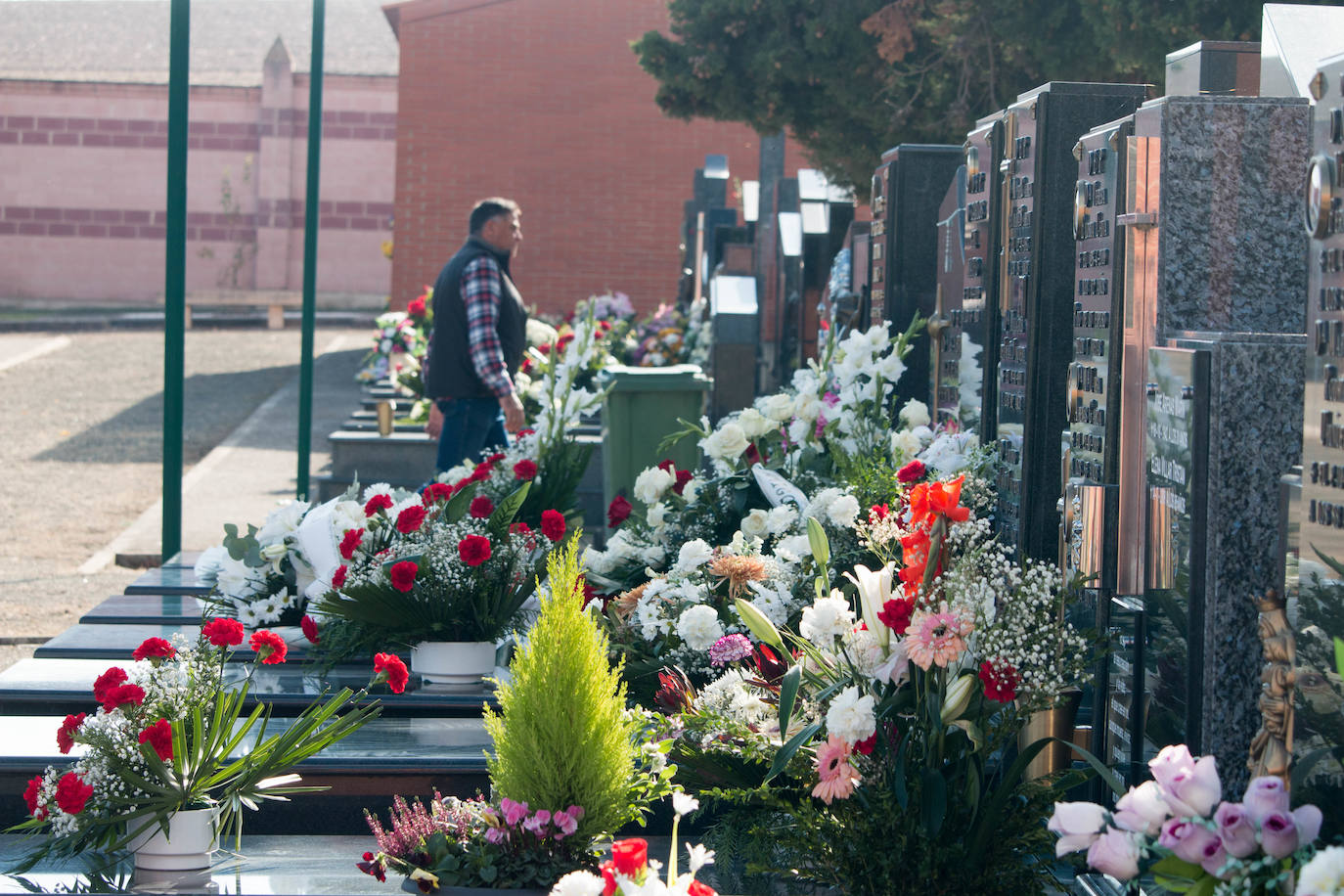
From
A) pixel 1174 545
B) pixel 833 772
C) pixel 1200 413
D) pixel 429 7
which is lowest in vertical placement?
pixel 833 772

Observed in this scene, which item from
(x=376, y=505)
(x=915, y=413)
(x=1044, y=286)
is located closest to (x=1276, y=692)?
(x=1044, y=286)

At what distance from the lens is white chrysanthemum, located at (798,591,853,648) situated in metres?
2.79

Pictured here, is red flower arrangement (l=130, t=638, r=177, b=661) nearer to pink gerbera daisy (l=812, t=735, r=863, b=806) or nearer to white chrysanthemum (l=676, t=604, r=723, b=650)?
white chrysanthemum (l=676, t=604, r=723, b=650)

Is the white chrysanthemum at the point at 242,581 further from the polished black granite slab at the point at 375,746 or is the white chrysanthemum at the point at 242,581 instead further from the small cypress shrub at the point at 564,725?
the small cypress shrub at the point at 564,725

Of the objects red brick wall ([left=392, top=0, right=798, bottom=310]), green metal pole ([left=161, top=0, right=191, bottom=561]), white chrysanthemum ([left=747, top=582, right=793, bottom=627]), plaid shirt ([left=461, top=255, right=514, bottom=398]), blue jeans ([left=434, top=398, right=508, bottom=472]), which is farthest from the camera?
red brick wall ([left=392, top=0, right=798, bottom=310])

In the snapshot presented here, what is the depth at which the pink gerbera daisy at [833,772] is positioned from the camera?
262 cm

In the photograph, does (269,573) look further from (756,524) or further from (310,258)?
(310,258)

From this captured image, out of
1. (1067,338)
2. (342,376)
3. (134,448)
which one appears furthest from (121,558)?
(342,376)

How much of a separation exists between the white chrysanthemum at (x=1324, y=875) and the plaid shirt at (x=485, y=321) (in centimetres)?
507

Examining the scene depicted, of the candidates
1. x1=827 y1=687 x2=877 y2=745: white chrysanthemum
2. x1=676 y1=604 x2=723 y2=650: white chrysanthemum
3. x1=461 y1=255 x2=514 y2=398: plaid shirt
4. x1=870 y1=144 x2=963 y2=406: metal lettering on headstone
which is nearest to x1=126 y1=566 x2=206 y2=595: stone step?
x1=461 y1=255 x2=514 y2=398: plaid shirt

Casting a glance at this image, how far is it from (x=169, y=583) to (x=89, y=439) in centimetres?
836

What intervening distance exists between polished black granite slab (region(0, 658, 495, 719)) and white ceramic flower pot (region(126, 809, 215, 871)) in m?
0.98

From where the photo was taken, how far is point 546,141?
19250mm

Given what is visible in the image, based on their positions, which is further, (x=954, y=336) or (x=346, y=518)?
(x=954, y=336)
